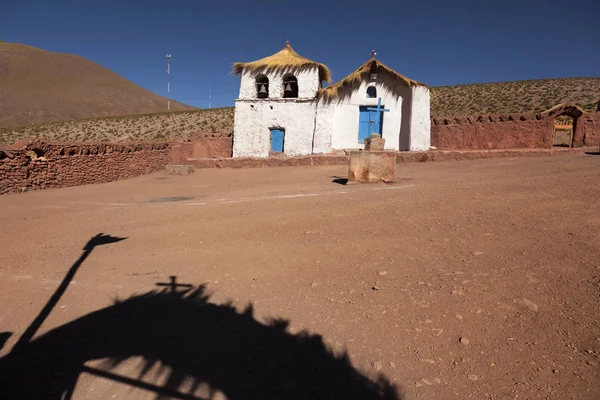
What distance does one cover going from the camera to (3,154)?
37.1 feet

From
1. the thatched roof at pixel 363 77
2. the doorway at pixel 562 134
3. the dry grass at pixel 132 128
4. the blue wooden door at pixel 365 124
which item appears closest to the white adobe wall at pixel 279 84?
the thatched roof at pixel 363 77

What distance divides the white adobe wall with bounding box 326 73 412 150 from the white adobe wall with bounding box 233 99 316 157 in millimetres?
1380

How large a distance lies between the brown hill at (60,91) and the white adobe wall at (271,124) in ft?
216

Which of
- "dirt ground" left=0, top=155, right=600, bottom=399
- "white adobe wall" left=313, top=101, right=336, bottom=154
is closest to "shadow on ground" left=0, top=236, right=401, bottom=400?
"dirt ground" left=0, top=155, right=600, bottom=399

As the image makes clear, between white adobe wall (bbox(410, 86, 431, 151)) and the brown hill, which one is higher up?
the brown hill

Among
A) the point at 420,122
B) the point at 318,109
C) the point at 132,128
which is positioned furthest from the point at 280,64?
the point at 132,128

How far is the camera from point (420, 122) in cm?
1886

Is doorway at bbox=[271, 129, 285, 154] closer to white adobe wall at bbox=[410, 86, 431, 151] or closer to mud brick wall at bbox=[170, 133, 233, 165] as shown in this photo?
mud brick wall at bbox=[170, 133, 233, 165]

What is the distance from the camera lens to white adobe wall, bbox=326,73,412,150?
19656 mm

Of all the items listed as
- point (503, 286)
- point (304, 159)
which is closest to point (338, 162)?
point (304, 159)

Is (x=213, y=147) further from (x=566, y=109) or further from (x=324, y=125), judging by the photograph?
(x=566, y=109)

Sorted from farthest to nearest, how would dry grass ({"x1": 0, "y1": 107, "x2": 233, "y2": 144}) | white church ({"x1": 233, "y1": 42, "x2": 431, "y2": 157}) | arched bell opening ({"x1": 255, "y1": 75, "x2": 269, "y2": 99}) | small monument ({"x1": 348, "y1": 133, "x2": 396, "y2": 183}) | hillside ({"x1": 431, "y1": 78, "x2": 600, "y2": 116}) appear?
dry grass ({"x1": 0, "y1": 107, "x2": 233, "y2": 144}) → hillside ({"x1": 431, "y1": 78, "x2": 600, "y2": 116}) → arched bell opening ({"x1": 255, "y1": 75, "x2": 269, "y2": 99}) → white church ({"x1": 233, "y1": 42, "x2": 431, "y2": 157}) → small monument ({"x1": 348, "y1": 133, "x2": 396, "y2": 183})

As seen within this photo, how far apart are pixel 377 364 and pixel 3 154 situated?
12.7 m

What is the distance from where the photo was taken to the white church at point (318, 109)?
64.0 ft
